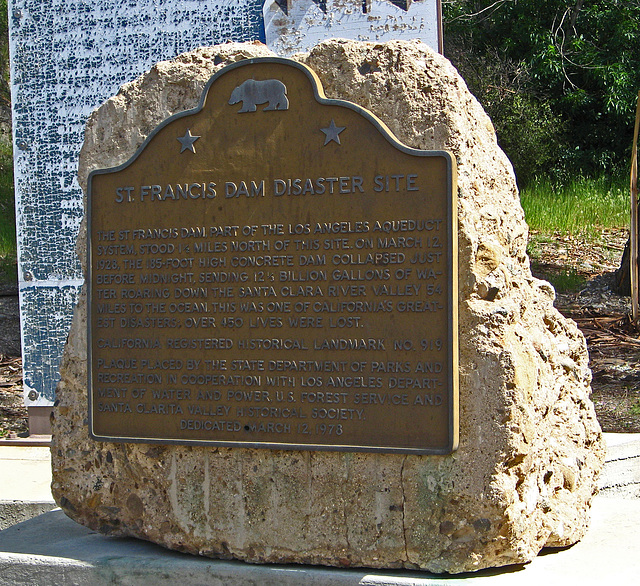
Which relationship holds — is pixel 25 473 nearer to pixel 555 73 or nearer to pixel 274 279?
pixel 274 279

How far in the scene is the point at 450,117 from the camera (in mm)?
2977

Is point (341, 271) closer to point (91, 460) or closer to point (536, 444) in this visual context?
point (536, 444)

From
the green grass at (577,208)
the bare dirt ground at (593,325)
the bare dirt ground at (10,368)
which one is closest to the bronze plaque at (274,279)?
the bare dirt ground at (593,325)

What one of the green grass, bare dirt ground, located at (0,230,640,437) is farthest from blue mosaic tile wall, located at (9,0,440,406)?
the green grass

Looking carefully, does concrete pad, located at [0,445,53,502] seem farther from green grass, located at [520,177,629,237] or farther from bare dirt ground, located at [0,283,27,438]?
green grass, located at [520,177,629,237]

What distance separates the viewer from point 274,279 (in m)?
3.12

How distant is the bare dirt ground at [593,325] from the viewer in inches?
250

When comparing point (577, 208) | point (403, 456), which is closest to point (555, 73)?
point (577, 208)

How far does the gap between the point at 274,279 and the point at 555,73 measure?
39.6 ft

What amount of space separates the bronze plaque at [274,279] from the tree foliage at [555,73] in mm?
10360

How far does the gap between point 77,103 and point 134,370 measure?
3.41 meters

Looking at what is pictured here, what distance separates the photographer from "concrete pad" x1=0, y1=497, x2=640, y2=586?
113 inches

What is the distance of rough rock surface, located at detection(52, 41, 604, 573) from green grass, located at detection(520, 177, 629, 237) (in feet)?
23.9

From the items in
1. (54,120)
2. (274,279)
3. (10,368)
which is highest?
(54,120)
